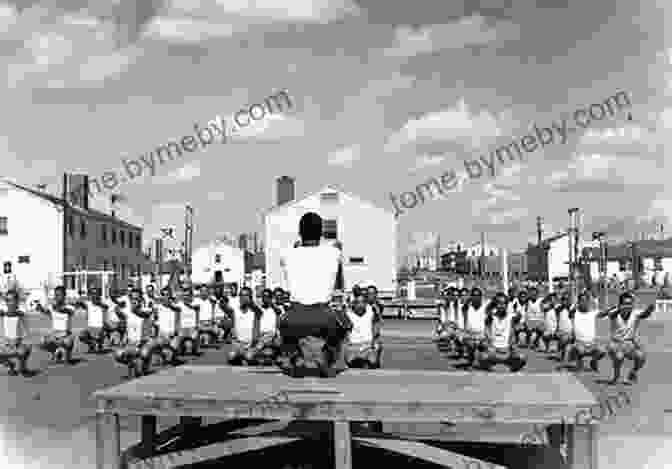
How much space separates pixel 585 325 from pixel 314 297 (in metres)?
7.58

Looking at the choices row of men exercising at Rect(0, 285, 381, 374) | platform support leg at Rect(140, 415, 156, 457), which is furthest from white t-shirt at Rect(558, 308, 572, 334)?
platform support leg at Rect(140, 415, 156, 457)

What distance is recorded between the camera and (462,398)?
5391 mm

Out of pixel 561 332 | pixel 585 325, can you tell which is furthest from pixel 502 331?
pixel 561 332

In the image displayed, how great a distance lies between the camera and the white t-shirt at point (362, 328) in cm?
1159

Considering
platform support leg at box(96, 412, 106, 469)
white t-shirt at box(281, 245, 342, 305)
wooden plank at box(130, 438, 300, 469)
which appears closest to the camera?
platform support leg at box(96, 412, 106, 469)

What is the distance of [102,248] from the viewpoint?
175 feet

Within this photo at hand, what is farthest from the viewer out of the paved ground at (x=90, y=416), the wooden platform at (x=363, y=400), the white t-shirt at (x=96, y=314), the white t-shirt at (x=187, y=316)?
the white t-shirt at (x=96, y=314)

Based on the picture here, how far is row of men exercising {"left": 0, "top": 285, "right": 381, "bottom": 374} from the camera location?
39.2ft

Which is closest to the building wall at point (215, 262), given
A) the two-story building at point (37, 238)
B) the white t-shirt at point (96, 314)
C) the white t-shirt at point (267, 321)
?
the two-story building at point (37, 238)

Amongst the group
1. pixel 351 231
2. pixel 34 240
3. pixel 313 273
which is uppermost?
pixel 351 231

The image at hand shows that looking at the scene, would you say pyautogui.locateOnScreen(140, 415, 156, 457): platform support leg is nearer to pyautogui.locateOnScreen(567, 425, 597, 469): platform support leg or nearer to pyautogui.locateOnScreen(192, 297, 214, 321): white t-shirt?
pyautogui.locateOnScreen(567, 425, 597, 469): platform support leg

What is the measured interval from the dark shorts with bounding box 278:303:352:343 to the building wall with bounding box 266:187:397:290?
118 feet

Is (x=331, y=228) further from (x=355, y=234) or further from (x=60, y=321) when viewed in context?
(x=60, y=321)

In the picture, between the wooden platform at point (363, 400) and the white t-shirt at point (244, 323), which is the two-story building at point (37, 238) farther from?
the wooden platform at point (363, 400)
